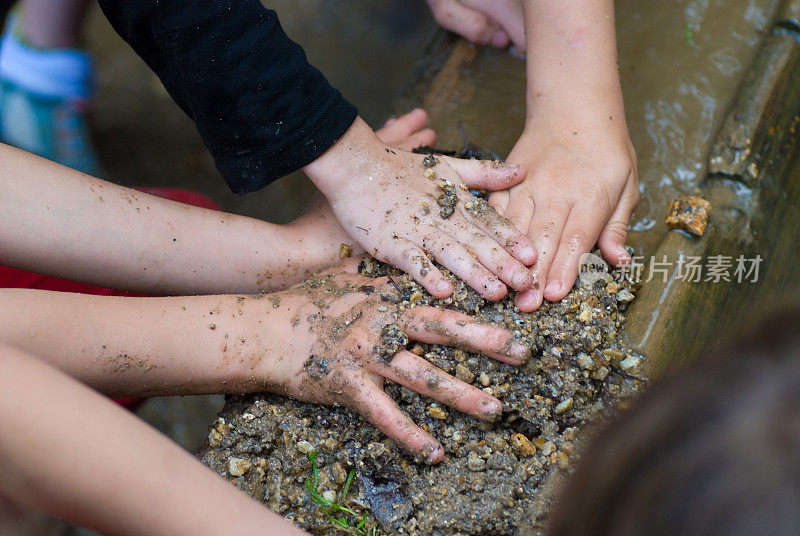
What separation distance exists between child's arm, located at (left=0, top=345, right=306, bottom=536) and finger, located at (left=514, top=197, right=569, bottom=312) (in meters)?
0.71

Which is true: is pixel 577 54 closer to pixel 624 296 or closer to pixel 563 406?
pixel 624 296

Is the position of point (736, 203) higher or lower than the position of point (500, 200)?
lower

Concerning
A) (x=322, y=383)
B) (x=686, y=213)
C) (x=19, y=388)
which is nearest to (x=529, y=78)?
(x=686, y=213)

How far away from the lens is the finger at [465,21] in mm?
1998

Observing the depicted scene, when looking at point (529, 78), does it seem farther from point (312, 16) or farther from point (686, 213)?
point (312, 16)

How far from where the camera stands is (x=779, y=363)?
1.97 feet

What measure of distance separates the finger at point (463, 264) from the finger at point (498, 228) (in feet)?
0.22

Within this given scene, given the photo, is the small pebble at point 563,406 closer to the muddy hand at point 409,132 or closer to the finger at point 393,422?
the finger at point 393,422

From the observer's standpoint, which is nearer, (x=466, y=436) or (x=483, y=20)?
(x=466, y=436)

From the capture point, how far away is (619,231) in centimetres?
154

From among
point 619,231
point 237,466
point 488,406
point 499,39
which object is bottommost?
point 237,466

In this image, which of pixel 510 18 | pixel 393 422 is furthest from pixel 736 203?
pixel 393 422

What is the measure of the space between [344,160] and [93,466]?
0.85 metres

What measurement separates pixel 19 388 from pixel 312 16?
8.59 feet
